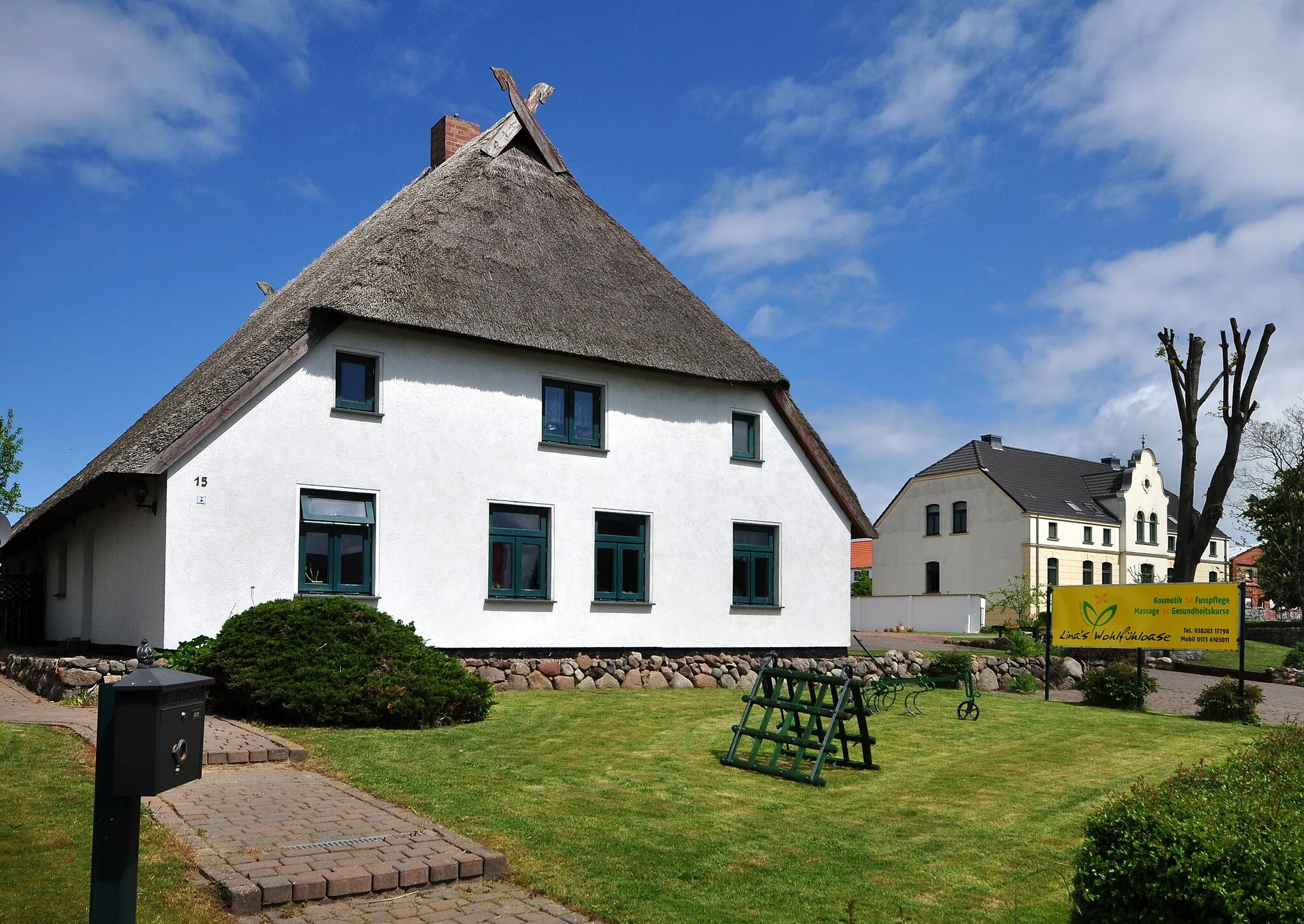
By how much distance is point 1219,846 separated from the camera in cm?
536

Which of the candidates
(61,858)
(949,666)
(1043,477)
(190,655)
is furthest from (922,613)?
(61,858)

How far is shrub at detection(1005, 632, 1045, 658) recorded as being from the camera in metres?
28.1

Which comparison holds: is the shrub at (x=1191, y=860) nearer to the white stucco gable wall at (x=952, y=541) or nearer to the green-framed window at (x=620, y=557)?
the green-framed window at (x=620, y=557)

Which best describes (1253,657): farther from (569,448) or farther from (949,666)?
(569,448)

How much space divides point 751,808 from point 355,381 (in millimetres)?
10779

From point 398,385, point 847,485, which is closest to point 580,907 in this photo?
point 398,385

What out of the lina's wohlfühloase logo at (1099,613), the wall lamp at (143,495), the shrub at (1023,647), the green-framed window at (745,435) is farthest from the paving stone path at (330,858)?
the shrub at (1023,647)

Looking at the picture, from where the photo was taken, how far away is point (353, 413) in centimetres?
1716

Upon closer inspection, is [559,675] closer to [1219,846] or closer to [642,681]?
[642,681]

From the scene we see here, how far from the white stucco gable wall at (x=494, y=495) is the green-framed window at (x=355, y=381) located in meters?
0.22

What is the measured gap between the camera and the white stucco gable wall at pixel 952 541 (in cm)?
5112

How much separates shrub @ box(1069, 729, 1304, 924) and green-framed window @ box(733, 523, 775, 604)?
15.0 meters

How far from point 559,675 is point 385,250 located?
7491 millimetres

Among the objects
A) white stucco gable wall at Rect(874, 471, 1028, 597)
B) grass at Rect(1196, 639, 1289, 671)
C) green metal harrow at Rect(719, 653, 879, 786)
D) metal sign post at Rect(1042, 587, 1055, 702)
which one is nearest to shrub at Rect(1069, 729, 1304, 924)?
green metal harrow at Rect(719, 653, 879, 786)
